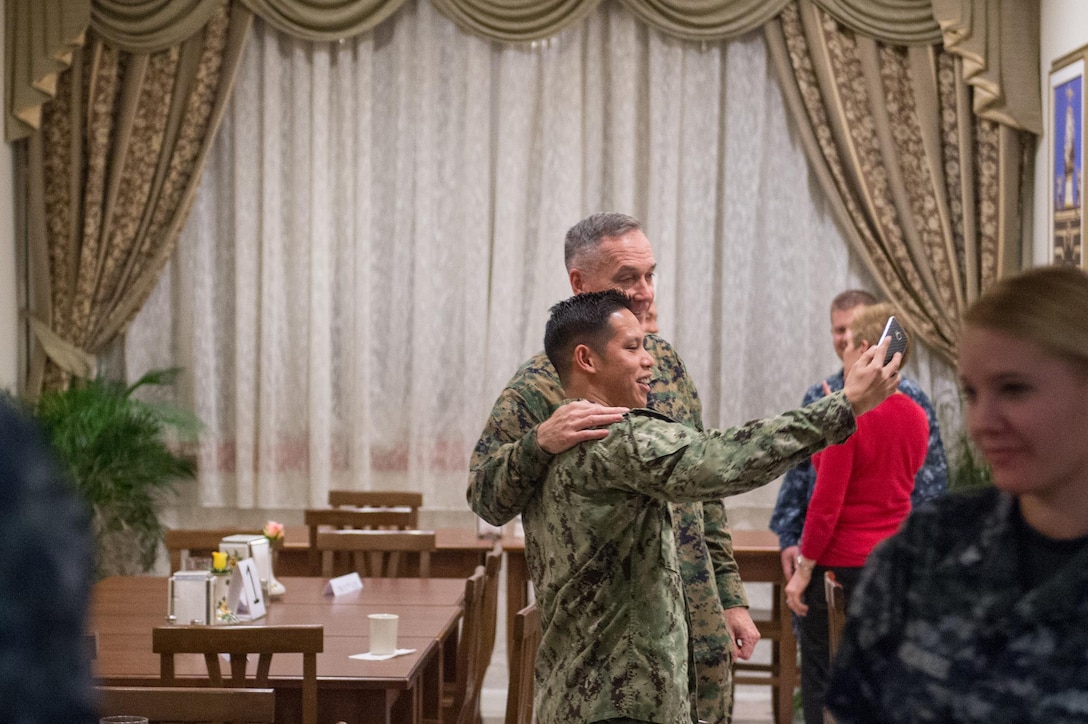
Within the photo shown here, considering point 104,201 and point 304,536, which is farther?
point 104,201

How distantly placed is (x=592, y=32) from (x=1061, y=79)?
2.28m

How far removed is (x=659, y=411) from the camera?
2812 mm

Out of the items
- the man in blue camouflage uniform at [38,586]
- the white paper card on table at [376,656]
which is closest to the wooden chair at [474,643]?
the white paper card on table at [376,656]

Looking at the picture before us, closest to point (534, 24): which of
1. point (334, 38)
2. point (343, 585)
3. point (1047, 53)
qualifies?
point (334, 38)

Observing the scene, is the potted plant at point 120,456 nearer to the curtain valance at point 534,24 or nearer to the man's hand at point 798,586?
the curtain valance at point 534,24

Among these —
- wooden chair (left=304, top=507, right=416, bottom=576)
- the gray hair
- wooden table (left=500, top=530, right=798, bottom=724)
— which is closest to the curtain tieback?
wooden chair (left=304, top=507, right=416, bottom=576)

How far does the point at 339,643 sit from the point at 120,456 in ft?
9.36

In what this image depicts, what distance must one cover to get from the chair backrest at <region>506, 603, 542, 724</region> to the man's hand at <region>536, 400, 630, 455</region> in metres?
0.66

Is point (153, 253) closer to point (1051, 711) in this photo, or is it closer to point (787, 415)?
point (787, 415)

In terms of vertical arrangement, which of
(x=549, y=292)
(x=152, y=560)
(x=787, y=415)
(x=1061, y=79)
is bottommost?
(x=152, y=560)

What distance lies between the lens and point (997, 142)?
6457mm

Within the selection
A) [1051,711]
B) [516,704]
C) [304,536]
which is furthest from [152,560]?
[1051,711]

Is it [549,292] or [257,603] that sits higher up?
[549,292]

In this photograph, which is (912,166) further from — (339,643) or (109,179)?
(339,643)
